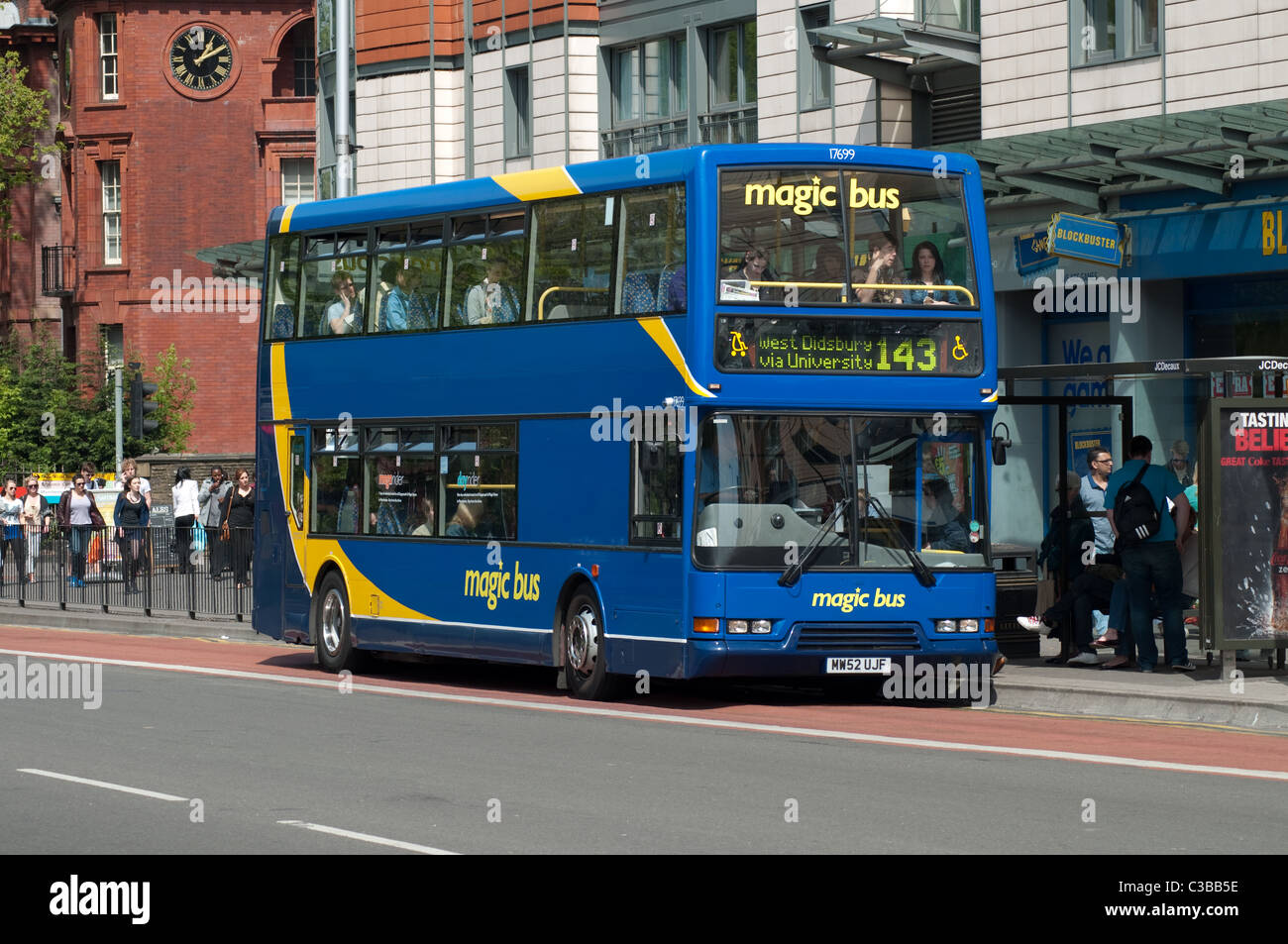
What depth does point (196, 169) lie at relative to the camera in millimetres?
53375

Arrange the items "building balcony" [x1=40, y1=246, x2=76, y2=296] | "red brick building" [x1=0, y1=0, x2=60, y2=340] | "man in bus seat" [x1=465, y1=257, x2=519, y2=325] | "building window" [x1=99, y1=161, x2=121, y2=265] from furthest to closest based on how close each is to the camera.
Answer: "red brick building" [x1=0, y1=0, x2=60, y2=340] < "building balcony" [x1=40, y1=246, x2=76, y2=296] < "building window" [x1=99, y1=161, x2=121, y2=265] < "man in bus seat" [x1=465, y1=257, x2=519, y2=325]

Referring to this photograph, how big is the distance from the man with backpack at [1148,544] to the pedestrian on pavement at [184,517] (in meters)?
14.5

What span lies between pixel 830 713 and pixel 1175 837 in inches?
252

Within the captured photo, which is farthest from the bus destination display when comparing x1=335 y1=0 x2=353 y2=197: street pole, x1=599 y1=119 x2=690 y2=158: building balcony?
x1=599 y1=119 x2=690 y2=158: building balcony

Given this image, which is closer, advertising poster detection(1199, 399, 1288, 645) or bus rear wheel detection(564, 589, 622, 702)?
advertising poster detection(1199, 399, 1288, 645)

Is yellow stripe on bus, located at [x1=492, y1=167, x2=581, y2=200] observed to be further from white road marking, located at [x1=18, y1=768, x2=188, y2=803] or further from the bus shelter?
white road marking, located at [x1=18, y1=768, x2=188, y2=803]

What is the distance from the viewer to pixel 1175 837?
31.8 ft

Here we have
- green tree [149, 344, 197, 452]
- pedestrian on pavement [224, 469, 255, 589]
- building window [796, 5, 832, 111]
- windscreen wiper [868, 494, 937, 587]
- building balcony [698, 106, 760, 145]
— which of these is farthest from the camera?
green tree [149, 344, 197, 452]

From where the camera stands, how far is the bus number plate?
15.8 m

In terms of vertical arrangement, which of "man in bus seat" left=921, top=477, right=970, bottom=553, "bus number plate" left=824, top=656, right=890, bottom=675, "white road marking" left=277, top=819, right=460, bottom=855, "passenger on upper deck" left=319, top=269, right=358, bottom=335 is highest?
"passenger on upper deck" left=319, top=269, right=358, bottom=335

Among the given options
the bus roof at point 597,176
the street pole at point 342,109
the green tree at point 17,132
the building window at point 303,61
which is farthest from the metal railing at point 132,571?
the green tree at point 17,132

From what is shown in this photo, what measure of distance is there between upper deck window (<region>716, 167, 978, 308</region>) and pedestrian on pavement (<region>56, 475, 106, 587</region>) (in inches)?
659
